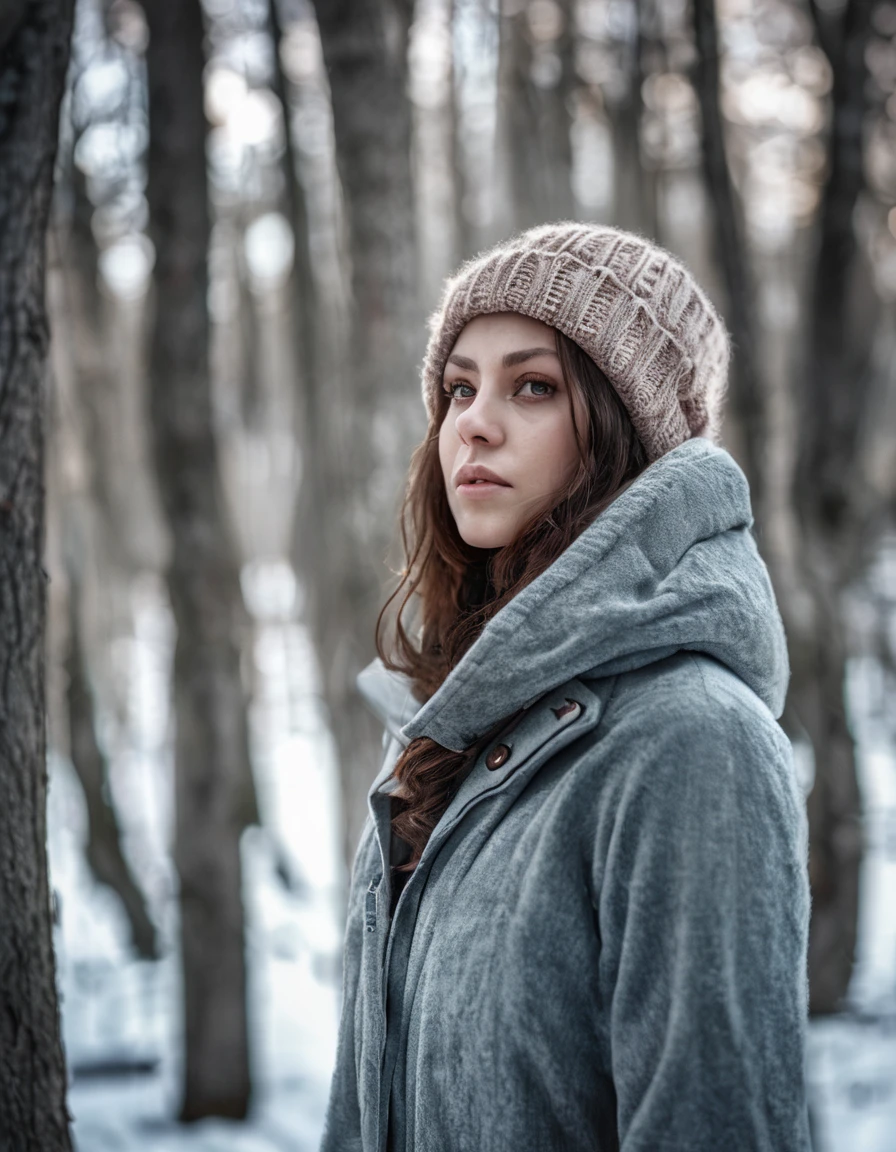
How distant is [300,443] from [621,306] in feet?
23.4

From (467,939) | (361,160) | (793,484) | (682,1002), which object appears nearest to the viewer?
(682,1002)

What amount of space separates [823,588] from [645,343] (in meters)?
3.53

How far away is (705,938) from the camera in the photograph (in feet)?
3.63

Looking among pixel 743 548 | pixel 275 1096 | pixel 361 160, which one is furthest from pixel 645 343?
pixel 275 1096

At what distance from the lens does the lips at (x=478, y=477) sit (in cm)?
150

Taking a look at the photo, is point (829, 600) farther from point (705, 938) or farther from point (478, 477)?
point (705, 938)

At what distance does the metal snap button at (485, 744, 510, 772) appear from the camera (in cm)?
137

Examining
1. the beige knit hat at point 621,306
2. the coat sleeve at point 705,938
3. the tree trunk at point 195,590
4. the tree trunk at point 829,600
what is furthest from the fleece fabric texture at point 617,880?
the tree trunk at point 829,600

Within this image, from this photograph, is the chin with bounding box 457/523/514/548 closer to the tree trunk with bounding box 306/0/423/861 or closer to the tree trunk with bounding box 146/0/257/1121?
the tree trunk with bounding box 306/0/423/861

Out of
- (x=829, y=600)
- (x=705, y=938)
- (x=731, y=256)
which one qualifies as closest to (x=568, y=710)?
(x=705, y=938)

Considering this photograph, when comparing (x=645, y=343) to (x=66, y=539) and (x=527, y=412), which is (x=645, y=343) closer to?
(x=527, y=412)

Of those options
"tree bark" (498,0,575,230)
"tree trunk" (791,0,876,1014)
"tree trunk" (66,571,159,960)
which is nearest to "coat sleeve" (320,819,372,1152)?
"tree trunk" (791,0,876,1014)

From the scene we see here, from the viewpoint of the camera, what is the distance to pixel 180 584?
4492 millimetres

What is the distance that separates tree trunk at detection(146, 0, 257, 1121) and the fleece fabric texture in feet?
10.4
